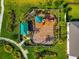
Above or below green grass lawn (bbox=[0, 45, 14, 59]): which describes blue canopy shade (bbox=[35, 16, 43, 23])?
above

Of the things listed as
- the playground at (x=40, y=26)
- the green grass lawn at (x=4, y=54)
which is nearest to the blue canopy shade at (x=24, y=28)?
the playground at (x=40, y=26)

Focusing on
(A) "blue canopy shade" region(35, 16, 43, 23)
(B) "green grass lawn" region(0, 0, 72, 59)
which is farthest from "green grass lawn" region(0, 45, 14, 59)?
(A) "blue canopy shade" region(35, 16, 43, 23)

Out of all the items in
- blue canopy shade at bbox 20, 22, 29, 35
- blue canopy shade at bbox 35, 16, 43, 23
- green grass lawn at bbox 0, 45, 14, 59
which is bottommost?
green grass lawn at bbox 0, 45, 14, 59

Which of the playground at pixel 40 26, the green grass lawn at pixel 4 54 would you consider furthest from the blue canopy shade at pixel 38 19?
the green grass lawn at pixel 4 54

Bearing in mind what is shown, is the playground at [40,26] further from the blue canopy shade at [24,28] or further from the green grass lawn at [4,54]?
the green grass lawn at [4,54]

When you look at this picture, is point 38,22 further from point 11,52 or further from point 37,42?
point 11,52

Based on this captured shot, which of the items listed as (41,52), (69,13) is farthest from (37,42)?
(69,13)

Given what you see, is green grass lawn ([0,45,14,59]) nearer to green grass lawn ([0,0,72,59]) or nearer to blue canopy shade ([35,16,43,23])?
green grass lawn ([0,0,72,59])

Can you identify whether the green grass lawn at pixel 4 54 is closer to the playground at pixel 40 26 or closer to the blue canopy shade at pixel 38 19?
the playground at pixel 40 26

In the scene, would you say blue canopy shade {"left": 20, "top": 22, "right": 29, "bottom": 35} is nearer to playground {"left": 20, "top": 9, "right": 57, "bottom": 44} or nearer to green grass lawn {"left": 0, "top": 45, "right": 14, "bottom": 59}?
playground {"left": 20, "top": 9, "right": 57, "bottom": 44}

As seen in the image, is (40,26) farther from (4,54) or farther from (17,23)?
(4,54)

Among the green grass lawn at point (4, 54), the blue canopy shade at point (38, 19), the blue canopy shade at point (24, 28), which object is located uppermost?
the blue canopy shade at point (38, 19)

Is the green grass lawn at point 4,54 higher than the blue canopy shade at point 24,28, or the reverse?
the blue canopy shade at point 24,28
